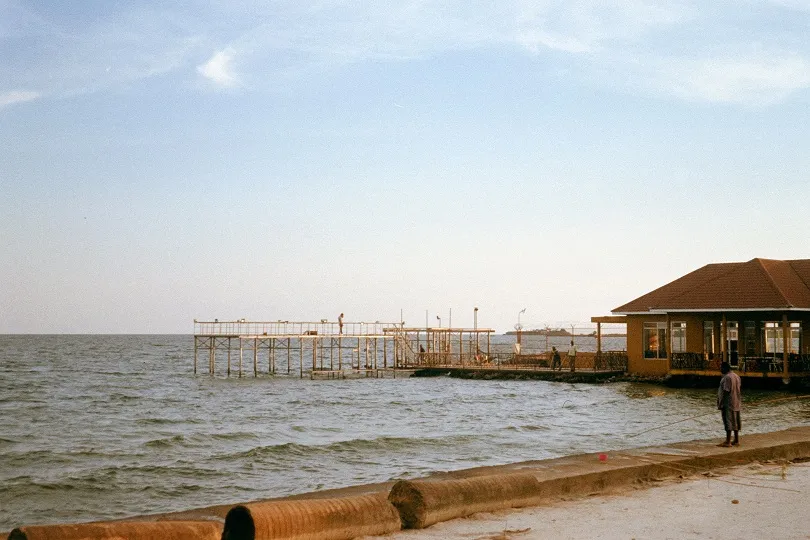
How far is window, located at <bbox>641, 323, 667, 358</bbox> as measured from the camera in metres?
40.7

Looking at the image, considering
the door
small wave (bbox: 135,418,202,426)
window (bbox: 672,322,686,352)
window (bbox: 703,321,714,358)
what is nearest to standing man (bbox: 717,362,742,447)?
Answer: small wave (bbox: 135,418,202,426)

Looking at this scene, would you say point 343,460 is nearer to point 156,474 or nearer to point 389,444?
point 389,444

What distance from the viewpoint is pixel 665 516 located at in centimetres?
907

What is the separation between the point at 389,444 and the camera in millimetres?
24391

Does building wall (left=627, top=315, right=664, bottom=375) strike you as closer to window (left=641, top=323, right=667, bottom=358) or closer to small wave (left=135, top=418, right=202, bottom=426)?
window (left=641, top=323, right=667, bottom=358)

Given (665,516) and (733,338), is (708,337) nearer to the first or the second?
(733,338)

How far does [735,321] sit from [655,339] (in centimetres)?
486

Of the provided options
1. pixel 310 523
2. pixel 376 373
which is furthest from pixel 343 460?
pixel 376 373

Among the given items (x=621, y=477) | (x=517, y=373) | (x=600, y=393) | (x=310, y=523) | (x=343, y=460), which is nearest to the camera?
(x=310, y=523)

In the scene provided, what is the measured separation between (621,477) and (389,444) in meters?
14.1

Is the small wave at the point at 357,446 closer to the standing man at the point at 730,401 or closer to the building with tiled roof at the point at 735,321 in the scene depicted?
the standing man at the point at 730,401

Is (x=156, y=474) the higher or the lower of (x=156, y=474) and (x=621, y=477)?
the lower

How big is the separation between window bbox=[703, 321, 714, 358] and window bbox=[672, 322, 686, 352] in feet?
3.45

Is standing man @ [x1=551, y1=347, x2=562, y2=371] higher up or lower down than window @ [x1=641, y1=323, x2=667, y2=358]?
lower down
